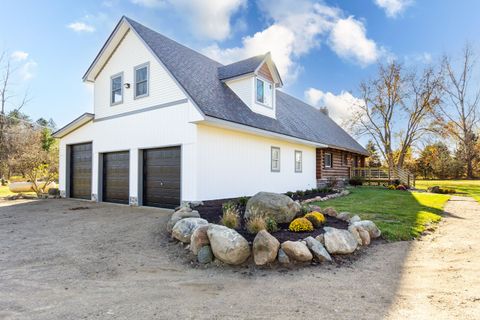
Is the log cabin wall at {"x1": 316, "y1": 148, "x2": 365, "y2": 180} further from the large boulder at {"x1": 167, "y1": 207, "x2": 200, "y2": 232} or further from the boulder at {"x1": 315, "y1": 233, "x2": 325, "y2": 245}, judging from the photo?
the boulder at {"x1": 315, "y1": 233, "x2": 325, "y2": 245}

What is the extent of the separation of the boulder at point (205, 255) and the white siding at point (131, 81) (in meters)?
6.23

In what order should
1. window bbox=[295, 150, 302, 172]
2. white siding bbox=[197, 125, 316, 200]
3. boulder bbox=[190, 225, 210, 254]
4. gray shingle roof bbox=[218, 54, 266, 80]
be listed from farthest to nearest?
1. window bbox=[295, 150, 302, 172]
2. gray shingle roof bbox=[218, 54, 266, 80]
3. white siding bbox=[197, 125, 316, 200]
4. boulder bbox=[190, 225, 210, 254]

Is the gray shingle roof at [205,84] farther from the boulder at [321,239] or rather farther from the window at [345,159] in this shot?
the window at [345,159]

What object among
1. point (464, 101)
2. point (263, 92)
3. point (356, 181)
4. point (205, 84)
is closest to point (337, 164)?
point (356, 181)

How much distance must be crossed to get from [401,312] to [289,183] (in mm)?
11654

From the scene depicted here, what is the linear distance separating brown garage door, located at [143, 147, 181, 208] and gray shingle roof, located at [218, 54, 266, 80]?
197 inches

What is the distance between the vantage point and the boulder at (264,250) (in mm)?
4812

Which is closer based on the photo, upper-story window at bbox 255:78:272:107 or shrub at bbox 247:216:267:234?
shrub at bbox 247:216:267:234

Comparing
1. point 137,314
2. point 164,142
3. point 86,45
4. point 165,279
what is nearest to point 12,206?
point 164,142

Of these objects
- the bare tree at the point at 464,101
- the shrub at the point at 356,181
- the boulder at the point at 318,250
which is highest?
the bare tree at the point at 464,101

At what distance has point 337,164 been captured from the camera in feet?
68.1

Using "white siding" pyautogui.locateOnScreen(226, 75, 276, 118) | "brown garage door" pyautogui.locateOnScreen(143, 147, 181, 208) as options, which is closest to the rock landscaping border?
"brown garage door" pyautogui.locateOnScreen(143, 147, 181, 208)

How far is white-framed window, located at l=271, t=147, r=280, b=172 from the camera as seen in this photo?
13516 millimetres

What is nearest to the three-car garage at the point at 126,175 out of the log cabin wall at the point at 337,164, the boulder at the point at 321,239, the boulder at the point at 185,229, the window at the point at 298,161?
the boulder at the point at 185,229
